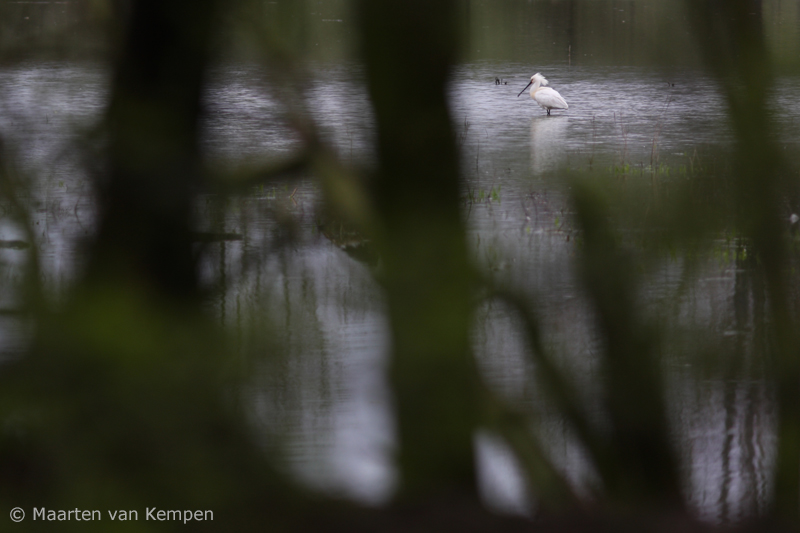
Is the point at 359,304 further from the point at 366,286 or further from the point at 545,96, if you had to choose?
Result: the point at 545,96

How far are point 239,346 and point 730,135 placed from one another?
52 centimetres

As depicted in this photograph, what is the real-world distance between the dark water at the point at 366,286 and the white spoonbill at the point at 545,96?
443 inches

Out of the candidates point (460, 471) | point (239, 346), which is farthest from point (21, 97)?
point (460, 471)

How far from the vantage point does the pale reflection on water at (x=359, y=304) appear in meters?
0.67

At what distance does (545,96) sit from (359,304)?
39.8 feet

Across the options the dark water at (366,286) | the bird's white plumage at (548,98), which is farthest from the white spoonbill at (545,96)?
the dark water at (366,286)

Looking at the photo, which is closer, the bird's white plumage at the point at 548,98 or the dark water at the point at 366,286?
the dark water at the point at 366,286

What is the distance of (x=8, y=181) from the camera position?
2.75 feet

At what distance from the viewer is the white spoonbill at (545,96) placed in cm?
1220

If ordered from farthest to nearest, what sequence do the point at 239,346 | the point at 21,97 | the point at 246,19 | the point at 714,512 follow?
1. the point at 246,19
2. the point at 21,97
3. the point at 239,346
4. the point at 714,512

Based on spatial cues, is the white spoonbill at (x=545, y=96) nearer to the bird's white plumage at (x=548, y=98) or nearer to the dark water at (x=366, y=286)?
the bird's white plumage at (x=548, y=98)

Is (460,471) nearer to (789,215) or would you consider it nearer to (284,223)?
(284,223)


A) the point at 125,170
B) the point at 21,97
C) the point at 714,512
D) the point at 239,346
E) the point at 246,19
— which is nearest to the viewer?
the point at 714,512

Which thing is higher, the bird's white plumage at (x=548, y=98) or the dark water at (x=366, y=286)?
the dark water at (x=366, y=286)
